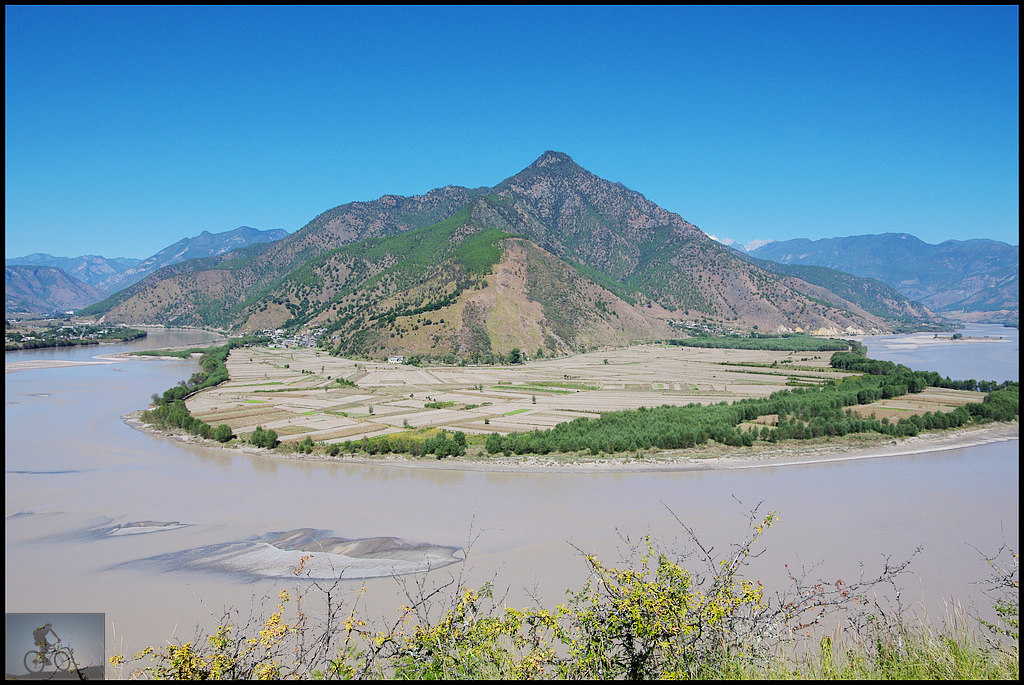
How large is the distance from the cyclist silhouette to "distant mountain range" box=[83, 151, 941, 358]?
73052 mm

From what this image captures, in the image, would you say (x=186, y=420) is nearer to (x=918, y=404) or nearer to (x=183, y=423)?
(x=183, y=423)

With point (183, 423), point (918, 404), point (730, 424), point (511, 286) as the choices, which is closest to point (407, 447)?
point (183, 423)

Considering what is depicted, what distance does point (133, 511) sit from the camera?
853 inches

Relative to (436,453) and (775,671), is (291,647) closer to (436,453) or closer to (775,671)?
(775,671)

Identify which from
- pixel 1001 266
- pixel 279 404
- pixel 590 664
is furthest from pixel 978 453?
pixel 1001 266

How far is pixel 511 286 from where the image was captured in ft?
317

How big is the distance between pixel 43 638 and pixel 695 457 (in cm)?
2802

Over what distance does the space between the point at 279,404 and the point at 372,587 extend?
34.4 m

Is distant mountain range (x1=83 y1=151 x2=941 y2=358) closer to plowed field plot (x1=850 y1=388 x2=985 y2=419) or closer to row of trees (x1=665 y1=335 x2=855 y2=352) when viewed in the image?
row of trees (x1=665 y1=335 x2=855 y2=352)

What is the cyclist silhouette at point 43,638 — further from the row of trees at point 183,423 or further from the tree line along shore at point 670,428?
the row of trees at point 183,423

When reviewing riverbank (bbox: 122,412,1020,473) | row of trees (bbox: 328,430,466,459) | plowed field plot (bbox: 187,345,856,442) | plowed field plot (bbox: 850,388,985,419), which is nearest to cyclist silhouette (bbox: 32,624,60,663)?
riverbank (bbox: 122,412,1020,473)

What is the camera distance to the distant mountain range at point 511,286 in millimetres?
89956

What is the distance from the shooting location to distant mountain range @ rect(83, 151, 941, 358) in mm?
89956

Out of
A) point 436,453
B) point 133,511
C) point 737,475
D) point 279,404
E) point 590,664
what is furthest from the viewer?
point 279,404
